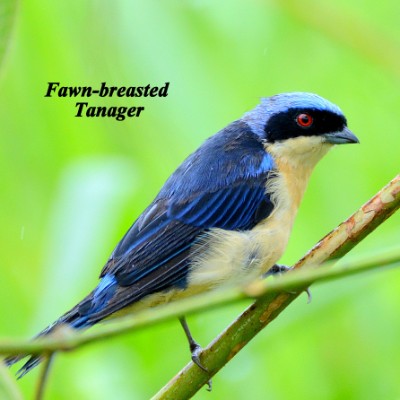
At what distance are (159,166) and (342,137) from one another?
960 millimetres

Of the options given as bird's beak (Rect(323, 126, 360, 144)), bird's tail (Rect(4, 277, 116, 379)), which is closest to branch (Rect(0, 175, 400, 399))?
bird's tail (Rect(4, 277, 116, 379))

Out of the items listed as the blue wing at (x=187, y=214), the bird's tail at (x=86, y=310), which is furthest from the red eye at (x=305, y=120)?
the bird's tail at (x=86, y=310)

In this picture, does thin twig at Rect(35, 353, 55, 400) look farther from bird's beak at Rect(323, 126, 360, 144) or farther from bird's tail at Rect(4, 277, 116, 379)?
bird's beak at Rect(323, 126, 360, 144)

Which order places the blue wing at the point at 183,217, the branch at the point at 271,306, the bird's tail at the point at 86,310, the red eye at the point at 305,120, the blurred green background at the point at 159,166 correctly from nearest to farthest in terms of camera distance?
1. the branch at the point at 271,306
2. the blurred green background at the point at 159,166
3. the bird's tail at the point at 86,310
4. the blue wing at the point at 183,217
5. the red eye at the point at 305,120

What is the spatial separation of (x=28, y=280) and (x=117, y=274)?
21.0 inches

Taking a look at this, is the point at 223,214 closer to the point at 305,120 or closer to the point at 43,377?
the point at 305,120

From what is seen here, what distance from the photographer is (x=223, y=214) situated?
3730 mm

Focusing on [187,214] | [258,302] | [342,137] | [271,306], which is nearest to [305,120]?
[342,137]

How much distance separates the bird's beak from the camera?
3.89m

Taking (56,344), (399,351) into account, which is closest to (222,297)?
(56,344)

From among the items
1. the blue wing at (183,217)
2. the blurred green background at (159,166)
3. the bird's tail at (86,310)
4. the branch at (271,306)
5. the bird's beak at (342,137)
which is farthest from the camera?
the bird's beak at (342,137)

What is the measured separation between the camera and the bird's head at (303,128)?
3979 millimetres

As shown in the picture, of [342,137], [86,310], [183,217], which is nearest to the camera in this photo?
[86,310]

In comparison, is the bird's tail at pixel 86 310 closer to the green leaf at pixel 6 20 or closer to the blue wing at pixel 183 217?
the blue wing at pixel 183 217
